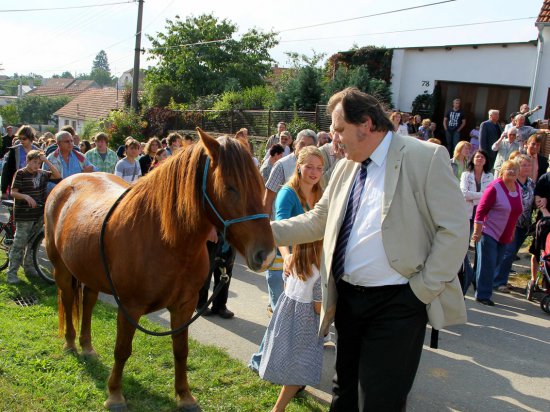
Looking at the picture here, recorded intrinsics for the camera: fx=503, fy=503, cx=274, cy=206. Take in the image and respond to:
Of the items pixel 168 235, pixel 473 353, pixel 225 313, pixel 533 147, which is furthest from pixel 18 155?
pixel 533 147

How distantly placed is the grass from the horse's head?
1656mm

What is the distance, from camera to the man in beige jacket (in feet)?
7.95

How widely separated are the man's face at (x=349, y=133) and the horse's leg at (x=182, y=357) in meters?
1.88

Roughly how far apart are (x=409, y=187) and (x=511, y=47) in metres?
14.8

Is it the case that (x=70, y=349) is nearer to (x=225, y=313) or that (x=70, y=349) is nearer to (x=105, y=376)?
(x=105, y=376)

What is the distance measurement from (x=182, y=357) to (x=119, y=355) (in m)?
0.48

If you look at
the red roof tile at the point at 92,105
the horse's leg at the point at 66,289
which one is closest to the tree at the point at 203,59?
the red roof tile at the point at 92,105

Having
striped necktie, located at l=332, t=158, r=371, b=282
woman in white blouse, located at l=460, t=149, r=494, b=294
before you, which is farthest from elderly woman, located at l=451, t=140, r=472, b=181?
striped necktie, located at l=332, t=158, r=371, b=282

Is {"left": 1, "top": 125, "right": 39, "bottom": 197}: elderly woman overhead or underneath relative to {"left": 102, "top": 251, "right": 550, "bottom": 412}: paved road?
overhead

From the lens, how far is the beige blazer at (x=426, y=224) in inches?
94.5

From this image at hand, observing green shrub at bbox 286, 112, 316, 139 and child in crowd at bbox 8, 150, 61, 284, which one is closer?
child in crowd at bbox 8, 150, 61, 284

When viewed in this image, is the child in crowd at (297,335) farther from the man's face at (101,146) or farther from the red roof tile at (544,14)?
the red roof tile at (544,14)

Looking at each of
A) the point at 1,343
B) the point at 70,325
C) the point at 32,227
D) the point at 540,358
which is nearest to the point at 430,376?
the point at 540,358

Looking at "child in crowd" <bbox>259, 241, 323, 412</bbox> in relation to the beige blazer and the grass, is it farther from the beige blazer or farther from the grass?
the beige blazer
